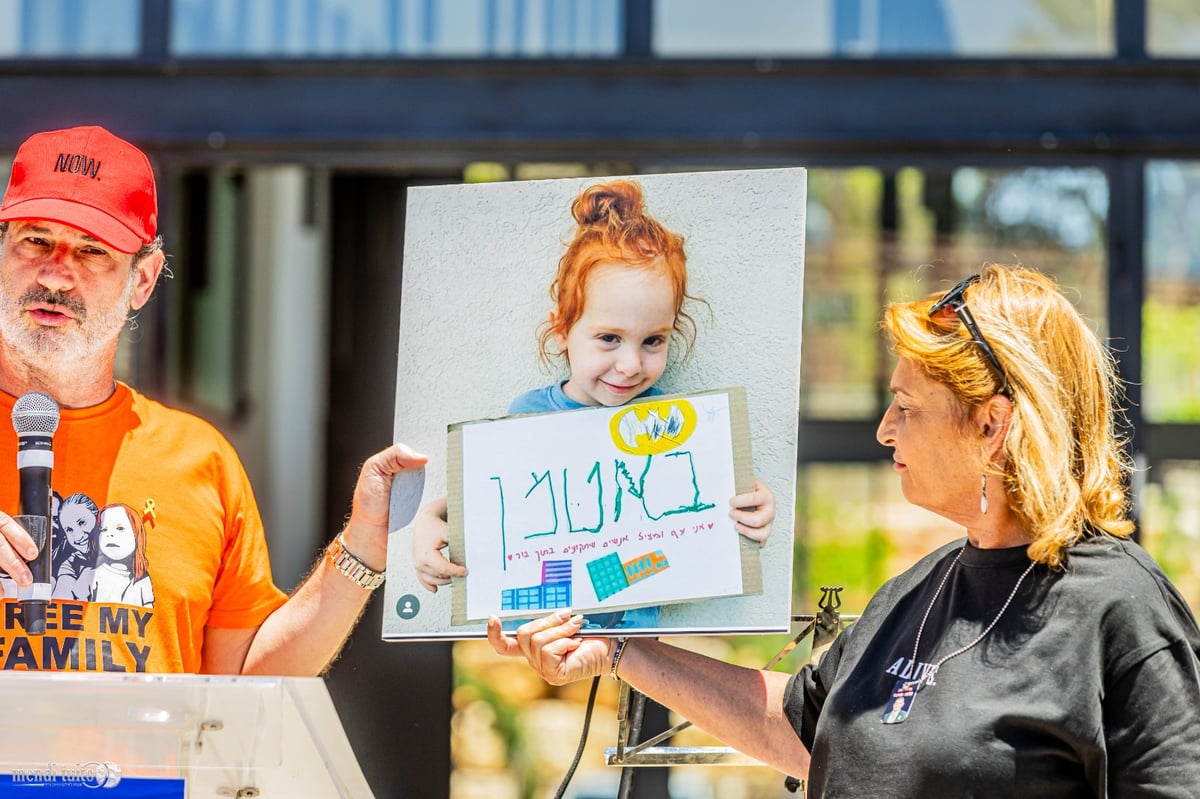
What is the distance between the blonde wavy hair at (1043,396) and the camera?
5.97ft

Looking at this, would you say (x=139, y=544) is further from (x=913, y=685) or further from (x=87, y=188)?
(x=913, y=685)

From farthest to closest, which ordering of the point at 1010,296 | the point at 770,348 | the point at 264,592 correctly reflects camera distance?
the point at 264,592 < the point at 770,348 < the point at 1010,296

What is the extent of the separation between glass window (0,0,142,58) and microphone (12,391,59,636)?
2248 millimetres

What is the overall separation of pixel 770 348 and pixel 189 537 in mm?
929

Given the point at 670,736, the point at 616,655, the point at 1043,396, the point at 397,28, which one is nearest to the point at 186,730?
the point at 616,655

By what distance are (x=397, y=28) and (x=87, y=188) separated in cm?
191

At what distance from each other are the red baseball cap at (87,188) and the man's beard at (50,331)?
0.11 m

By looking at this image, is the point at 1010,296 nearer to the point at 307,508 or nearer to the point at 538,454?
the point at 538,454

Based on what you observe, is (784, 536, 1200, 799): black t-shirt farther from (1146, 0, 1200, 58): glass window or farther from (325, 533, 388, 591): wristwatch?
(1146, 0, 1200, 58): glass window

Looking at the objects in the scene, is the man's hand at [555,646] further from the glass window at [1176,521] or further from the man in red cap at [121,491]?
the glass window at [1176,521]

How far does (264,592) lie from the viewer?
2238 millimetres

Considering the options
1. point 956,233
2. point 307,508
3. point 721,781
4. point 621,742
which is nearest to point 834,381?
point 956,233

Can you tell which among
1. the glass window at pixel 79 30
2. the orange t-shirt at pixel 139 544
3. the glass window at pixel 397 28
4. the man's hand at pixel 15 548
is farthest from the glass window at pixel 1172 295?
the man's hand at pixel 15 548

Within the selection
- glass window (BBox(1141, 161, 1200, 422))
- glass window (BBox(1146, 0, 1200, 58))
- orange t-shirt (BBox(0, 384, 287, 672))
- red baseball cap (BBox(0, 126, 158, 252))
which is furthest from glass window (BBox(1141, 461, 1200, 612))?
red baseball cap (BBox(0, 126, 158, 252))
